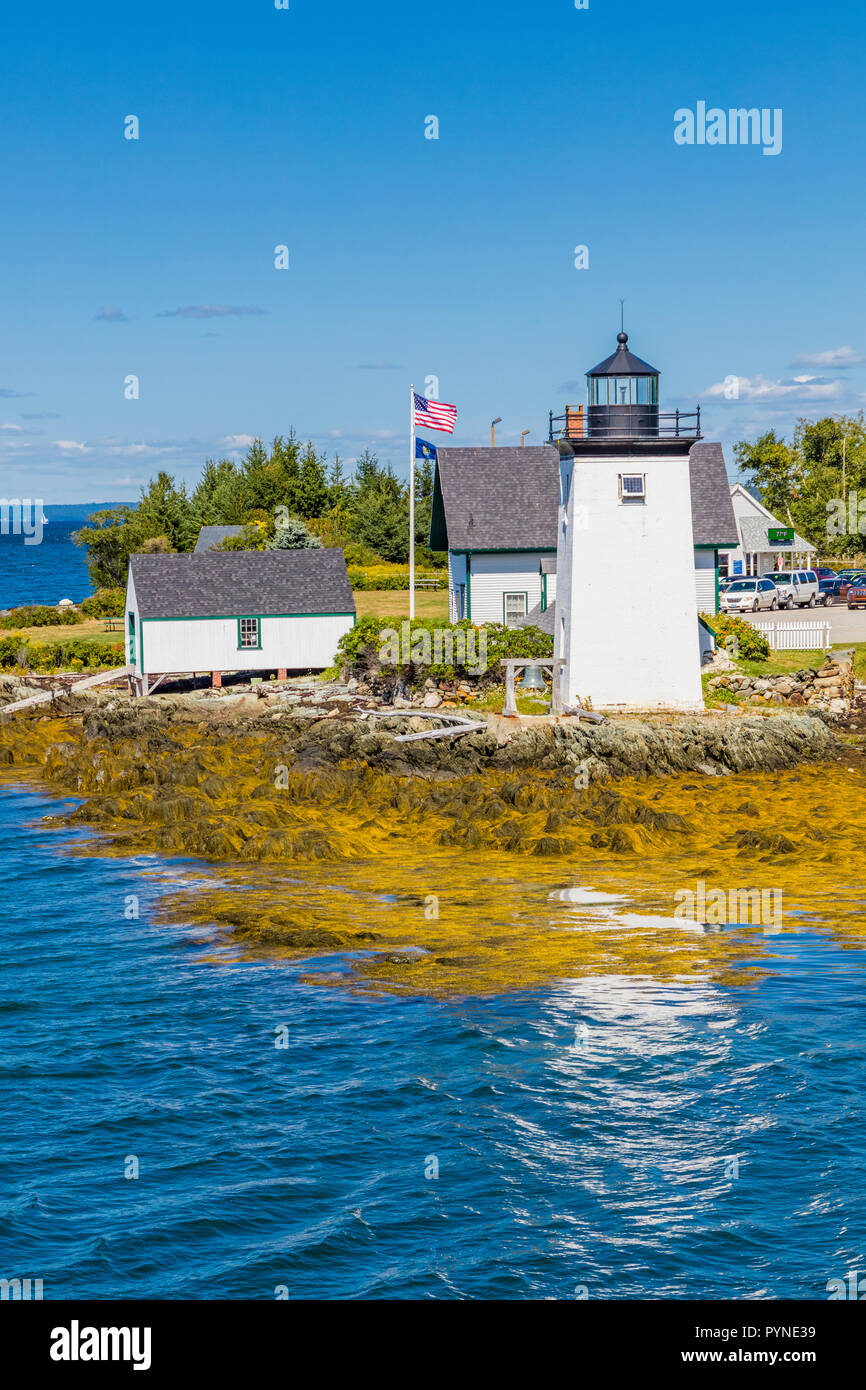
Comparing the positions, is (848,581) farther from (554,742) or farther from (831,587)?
(554,742)

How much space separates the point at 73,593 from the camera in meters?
123

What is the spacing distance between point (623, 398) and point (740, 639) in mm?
11324

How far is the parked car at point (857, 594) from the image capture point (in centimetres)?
5762

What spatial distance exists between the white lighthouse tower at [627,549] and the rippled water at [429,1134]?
16.7 m

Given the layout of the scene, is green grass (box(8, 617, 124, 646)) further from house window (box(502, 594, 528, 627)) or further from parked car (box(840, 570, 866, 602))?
parked car (box(840, 570, 866, 602))

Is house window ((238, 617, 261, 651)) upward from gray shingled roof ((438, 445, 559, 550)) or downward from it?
downward

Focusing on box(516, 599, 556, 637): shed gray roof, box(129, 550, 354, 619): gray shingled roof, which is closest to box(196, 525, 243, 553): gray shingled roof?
box(129, 550, 354, 619): gray shingled roof

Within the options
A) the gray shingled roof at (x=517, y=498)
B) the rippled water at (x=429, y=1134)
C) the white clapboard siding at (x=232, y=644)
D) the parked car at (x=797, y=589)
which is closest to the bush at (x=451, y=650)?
the white clapboard siding at (x=232, y=644)

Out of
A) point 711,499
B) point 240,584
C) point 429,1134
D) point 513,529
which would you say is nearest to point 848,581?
point 711,499

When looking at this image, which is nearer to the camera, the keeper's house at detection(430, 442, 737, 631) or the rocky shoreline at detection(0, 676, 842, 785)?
the rocky shoreline at detection(0, 676, 842, 785)

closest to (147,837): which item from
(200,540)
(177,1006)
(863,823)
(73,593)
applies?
(177,1006)

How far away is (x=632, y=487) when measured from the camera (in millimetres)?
34594

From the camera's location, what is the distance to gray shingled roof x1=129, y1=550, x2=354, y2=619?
45250mm

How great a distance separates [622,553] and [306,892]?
15.5m
